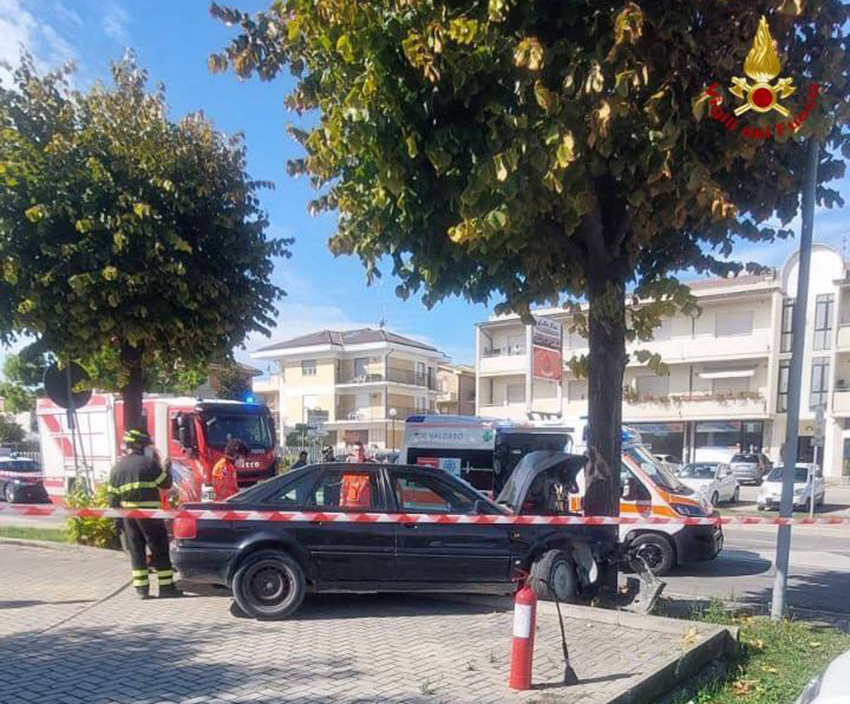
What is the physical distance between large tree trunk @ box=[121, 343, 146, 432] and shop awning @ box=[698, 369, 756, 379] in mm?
34881

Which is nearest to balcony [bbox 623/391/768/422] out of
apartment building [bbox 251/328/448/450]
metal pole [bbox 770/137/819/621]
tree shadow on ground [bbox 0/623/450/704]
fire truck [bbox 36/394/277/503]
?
apartment building [bbox 251/328/448/450]

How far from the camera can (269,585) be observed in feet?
21.5

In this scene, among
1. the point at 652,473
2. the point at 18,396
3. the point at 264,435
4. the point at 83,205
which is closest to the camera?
the point at 83,205

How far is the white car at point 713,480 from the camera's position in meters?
23.1

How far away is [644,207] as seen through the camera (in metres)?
5.88

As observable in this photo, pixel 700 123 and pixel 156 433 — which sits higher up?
pixel 700 123

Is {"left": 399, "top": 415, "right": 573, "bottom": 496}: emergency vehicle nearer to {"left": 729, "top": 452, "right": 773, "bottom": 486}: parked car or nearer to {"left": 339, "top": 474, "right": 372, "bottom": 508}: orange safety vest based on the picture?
{"left": 339, "top": 474, "right": 372, "bottom": 508}: orange safety vest

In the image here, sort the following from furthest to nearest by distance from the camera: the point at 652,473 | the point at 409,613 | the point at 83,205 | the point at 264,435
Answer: the point at 264,435 → the point at 652,473 → the point at 83,205 → the point at 409,613

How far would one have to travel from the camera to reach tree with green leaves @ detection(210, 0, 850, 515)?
4895 mm

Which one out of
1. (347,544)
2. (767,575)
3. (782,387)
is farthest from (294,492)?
(782,387)

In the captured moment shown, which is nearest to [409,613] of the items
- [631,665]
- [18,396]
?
[631,665]

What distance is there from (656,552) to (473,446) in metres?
4.83

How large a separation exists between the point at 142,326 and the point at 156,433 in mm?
10459

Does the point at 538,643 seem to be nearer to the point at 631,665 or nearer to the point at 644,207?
the point at 631,665
